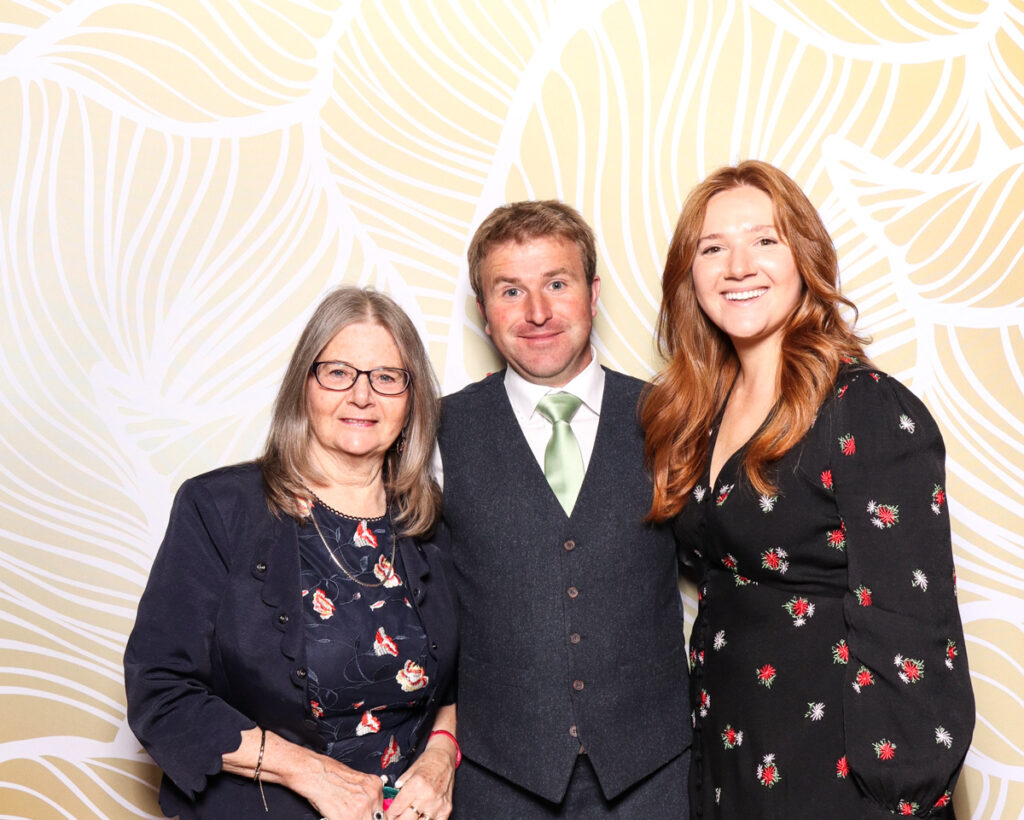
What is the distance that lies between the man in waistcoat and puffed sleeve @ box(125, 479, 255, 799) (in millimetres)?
532

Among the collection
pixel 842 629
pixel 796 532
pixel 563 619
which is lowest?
pixel 563 619

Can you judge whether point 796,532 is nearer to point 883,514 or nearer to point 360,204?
point 883,514

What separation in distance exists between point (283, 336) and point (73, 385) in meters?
0.53

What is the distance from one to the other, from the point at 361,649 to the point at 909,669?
101 centimetres

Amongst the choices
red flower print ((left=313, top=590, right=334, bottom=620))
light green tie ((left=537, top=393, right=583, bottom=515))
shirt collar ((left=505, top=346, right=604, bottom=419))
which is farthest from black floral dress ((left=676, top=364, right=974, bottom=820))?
red flower print ((left=313, top=590, right=334, bottom=620))

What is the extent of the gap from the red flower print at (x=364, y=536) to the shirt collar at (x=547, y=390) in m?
0.44

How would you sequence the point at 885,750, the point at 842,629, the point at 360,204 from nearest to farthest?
the point at 885,750, the point at 842,629, the point at 360,204

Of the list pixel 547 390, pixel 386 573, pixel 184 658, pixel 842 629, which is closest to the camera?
pixel 842 629

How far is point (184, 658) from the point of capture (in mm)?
1862

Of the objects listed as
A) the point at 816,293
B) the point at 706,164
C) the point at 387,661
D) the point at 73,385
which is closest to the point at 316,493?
the point at 387,661

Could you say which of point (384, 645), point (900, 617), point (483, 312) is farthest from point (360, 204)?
point (900, 617)

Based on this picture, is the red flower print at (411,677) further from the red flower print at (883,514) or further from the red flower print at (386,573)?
the red flower print at (883,514)

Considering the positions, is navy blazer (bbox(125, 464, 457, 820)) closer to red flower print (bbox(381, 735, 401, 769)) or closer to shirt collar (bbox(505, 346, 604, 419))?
red flower print (bbox(381, 735, 401, 769))

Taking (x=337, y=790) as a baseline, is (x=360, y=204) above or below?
above
